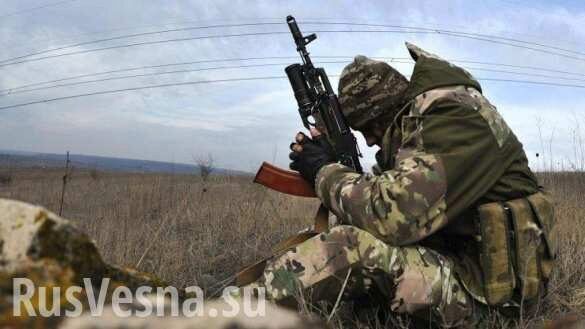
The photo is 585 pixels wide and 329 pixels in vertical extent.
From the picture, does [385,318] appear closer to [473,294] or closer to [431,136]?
[473,294]

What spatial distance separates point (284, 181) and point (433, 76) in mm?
1017

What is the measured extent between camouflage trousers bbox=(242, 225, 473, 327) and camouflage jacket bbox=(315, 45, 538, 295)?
0.08m

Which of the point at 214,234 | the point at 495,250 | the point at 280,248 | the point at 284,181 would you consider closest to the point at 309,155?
the point at 284,181

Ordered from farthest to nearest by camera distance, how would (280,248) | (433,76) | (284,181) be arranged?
1. (284,181)
2. (280,248)
3. (433,76)

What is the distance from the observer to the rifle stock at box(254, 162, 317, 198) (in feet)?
9.76

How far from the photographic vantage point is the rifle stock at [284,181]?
2.97 meters

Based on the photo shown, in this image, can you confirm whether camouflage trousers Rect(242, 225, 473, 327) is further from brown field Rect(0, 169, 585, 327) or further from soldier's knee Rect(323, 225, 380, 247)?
brown field Rect(0, 169, 585, 327)

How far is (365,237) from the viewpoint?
7.66ft

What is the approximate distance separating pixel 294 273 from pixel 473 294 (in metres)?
0.81

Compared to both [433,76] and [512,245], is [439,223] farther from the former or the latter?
[433,76]

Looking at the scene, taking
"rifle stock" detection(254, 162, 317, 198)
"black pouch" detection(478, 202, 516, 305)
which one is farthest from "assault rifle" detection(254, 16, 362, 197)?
"black pouch" detection(478, 202, 516, 305)

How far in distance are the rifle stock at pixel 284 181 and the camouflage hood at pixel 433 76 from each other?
0.77 m

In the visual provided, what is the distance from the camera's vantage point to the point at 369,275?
2.34 meters

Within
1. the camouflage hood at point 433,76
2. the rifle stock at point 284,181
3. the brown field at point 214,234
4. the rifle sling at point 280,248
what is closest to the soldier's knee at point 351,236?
the rifle sling at point 280,248
